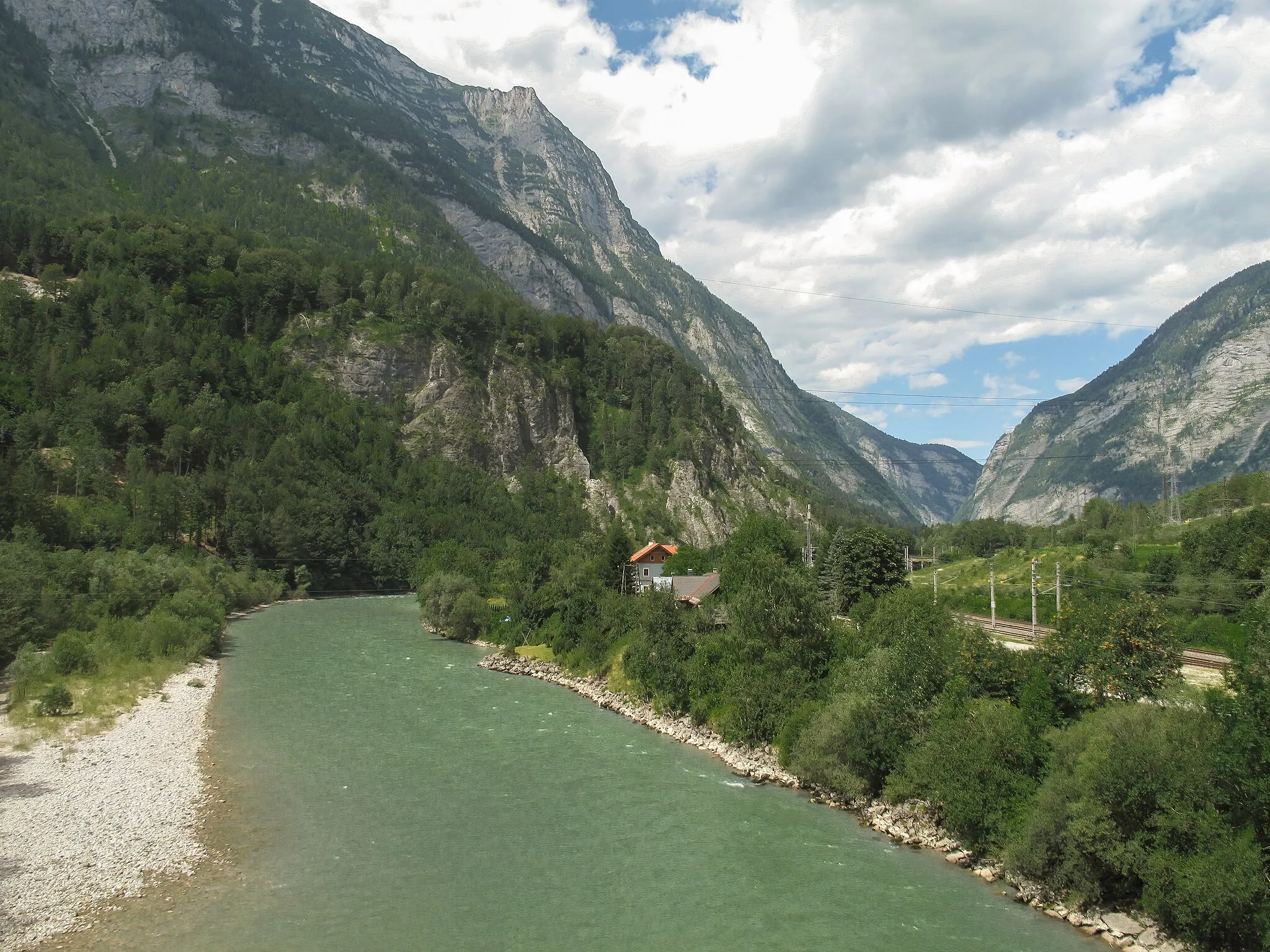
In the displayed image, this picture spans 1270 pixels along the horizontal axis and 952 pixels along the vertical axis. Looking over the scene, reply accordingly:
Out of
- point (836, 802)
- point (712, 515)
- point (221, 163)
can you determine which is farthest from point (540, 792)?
point (221, 163)

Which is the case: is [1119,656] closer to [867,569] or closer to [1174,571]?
[867,569]

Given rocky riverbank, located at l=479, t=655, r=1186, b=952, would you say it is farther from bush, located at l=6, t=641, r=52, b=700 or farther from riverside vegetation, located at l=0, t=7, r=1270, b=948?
bush, located at l=6, t=641, r=52, b=700

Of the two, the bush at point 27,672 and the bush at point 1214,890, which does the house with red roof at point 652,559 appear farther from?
the bush at point 1214,890

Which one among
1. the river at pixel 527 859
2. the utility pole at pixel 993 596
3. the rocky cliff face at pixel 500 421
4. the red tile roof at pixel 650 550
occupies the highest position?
the rocky cliff face at pixel 500 421

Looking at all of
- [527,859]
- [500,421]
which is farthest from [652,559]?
[500,421]

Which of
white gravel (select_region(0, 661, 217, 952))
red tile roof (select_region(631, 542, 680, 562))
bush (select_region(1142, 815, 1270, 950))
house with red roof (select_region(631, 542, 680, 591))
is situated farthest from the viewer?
red tile roof (select_region(631, 542, 680, 562))

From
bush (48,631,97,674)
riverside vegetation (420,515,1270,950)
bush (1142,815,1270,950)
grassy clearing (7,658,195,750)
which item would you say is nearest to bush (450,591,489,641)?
grassy clearing (7,658,195,750)

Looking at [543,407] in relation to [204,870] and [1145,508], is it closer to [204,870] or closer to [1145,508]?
[1145,508]

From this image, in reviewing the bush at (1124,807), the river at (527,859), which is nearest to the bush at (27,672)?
the river at (527,859)
